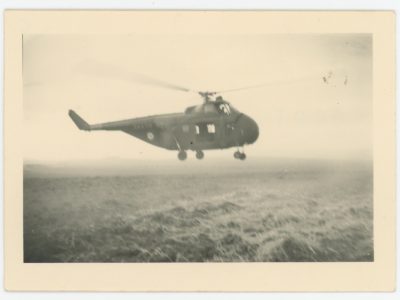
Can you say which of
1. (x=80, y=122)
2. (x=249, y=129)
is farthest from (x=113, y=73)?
(x=249, y=129)

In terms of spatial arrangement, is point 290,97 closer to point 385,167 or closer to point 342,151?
point 342,151

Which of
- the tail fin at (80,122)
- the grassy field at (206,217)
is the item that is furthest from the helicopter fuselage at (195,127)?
the grassy field at (206,217)

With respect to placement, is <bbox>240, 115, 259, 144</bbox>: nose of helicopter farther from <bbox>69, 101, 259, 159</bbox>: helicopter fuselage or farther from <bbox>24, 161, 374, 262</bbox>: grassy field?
<bbox>24, 161, 374, 262</bbox>: grassy field

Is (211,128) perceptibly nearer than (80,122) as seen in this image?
No

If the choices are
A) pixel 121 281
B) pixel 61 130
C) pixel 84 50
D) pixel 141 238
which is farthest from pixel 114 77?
pixel 121 281

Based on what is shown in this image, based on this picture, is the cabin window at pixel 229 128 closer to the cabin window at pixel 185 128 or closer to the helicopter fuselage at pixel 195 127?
the helicopter fuselage at pixel 195 127

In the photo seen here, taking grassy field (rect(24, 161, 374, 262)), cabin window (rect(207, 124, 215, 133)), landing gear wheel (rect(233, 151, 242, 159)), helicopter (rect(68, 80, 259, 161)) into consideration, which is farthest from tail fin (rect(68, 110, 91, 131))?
landing gear wheel (rect(233, 151, 242, 159))

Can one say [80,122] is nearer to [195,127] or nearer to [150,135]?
[150,135]
